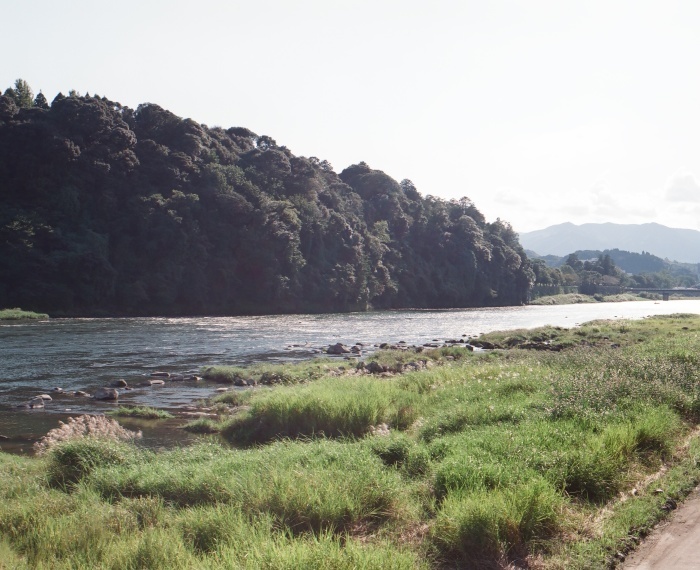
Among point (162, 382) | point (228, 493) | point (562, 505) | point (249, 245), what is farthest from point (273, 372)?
point (249, 245)

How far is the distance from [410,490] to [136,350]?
2824 centimetres

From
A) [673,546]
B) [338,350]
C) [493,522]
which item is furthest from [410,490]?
[338,350]

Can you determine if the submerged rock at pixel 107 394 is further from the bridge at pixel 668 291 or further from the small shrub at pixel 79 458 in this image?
the bridge at pixel 668 291

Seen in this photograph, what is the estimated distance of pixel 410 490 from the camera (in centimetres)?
766

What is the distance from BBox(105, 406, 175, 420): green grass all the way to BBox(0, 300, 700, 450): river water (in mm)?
1016

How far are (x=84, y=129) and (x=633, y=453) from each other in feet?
223

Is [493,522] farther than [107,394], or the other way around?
[107,394]

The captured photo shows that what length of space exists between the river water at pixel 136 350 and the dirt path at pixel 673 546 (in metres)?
14.3

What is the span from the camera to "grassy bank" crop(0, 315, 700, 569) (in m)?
6.02

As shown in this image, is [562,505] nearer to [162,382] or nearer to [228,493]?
[228,493]

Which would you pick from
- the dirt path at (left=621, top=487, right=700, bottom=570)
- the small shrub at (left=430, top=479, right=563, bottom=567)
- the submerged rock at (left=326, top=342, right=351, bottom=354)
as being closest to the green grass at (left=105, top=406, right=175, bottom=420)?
the small shrub at (left=430, top=479, right=563, bottom=567)

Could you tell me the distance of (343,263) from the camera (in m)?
85.1

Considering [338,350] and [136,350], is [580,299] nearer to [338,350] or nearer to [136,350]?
[338,350]

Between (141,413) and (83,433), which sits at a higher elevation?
(83,433)
